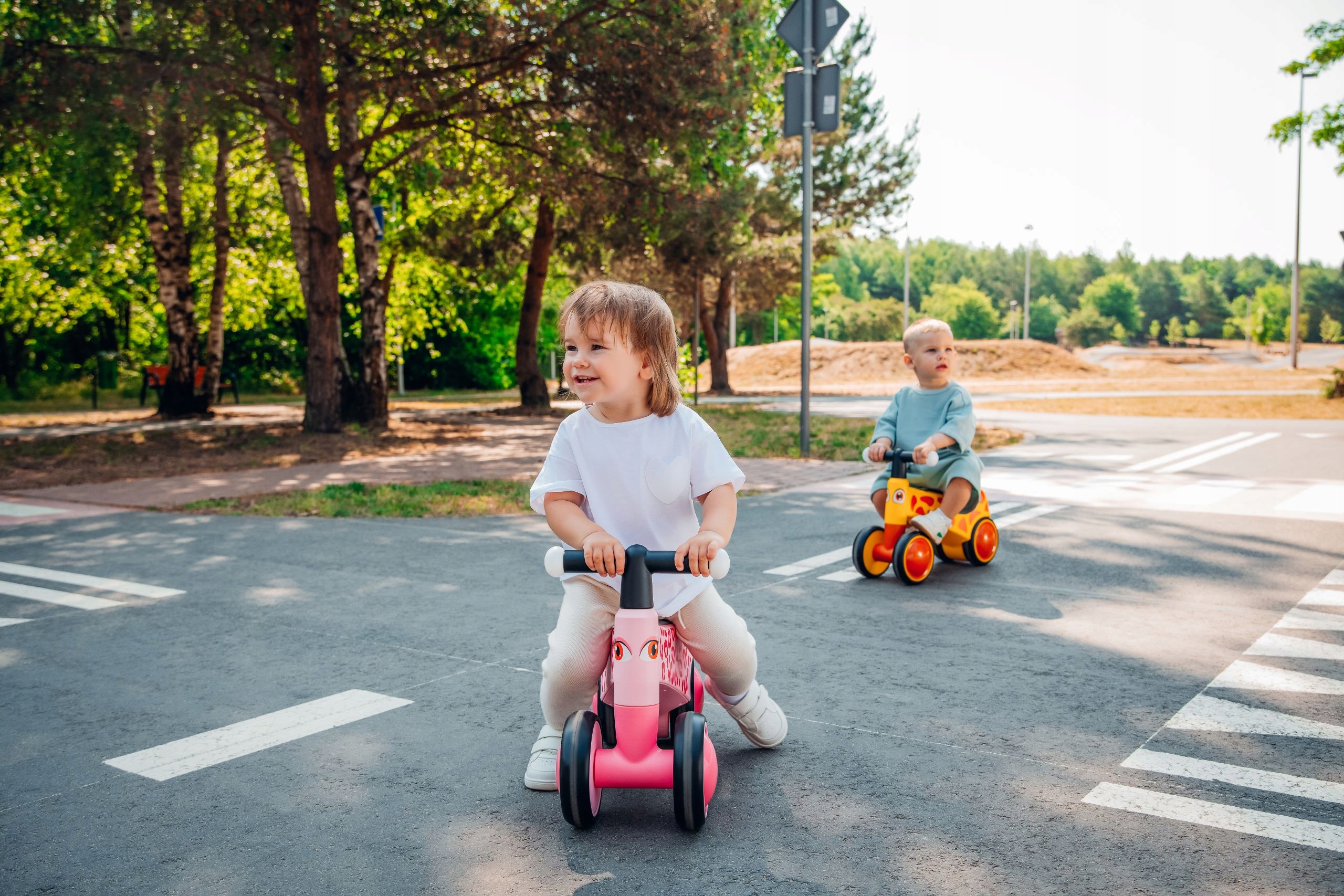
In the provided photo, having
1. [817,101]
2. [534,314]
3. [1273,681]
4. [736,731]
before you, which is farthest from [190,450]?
[1273,681]

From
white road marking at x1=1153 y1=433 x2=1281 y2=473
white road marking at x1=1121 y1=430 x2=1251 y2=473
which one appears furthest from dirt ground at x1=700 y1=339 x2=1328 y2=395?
white road marking at x1=1153 y1=433 x2=1281 y2=473

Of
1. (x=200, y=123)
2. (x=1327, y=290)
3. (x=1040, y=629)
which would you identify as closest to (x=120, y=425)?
(x=200, y=123)

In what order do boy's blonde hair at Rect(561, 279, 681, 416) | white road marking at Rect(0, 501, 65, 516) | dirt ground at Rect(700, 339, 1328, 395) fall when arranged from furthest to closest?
dirt ground at Rect(700, 339, 1328, 395) → white road marking at Rect(0, 501, 65, 516) → boy's blonde hair at Rect(561, 279, 681, 416)

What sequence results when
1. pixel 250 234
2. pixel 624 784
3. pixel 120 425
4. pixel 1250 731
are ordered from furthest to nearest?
pixel 250 234
pixel 120 425
pixel 1250 731
pixel 624 784

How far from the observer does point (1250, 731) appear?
3.58m

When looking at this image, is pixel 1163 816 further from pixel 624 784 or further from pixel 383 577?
pixel 383 577

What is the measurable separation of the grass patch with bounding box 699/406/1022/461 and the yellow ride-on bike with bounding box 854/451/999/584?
5.76 m

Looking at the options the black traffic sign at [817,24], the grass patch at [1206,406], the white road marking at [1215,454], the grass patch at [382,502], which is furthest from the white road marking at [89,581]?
the grass patch at [1206,406]

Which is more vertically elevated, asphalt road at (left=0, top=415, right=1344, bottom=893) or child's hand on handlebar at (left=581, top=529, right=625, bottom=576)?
child's hand on handlebar at (left=581, top=529, right=625, bottom=576)

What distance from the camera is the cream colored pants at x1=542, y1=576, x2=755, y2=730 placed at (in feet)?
9.99

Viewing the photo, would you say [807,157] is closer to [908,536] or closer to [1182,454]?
[1182,454]

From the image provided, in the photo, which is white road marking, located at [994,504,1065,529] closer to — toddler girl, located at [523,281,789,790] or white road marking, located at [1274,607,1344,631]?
white road marking, located at [1274,607,1344,631]

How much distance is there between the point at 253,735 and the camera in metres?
3.61

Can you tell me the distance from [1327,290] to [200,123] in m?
141
